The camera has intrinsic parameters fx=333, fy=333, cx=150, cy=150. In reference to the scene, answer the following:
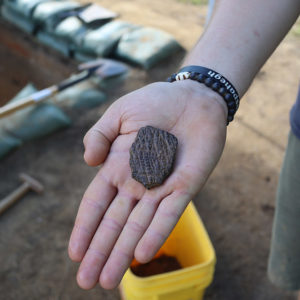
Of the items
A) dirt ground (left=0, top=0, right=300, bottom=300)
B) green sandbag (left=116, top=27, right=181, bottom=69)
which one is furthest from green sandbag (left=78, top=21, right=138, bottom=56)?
dirt ground (left=0, top=0, right=300, bottom=300)

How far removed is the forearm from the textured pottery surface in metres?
0.45

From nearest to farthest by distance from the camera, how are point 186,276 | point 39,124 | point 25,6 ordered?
point 186,276 → point 39,124 → point 25,6

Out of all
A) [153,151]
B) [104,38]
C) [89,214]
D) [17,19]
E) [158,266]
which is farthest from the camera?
[17,19]

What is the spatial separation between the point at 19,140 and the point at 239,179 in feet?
8.37

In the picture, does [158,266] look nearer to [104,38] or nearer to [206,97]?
[206,97]

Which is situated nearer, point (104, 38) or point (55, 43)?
point (104, 38)

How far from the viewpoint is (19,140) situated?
12.9ft

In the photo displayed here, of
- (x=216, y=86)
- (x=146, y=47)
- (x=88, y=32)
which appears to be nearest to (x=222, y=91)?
(x=216, y=86)

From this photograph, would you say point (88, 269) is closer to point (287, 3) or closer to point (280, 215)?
point (280, 215)

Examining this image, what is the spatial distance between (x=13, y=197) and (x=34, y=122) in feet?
3.58

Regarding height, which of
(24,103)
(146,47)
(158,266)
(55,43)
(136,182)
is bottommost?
(55,43)

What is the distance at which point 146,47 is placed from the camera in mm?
5234

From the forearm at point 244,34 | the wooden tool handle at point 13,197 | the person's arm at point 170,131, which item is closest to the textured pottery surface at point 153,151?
the person's arm at point 170,131

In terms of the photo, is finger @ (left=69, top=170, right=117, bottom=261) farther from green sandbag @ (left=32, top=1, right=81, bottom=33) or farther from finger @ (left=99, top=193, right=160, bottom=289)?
green sandbag @ (left=32, top=1, right=81, bottom=33)
